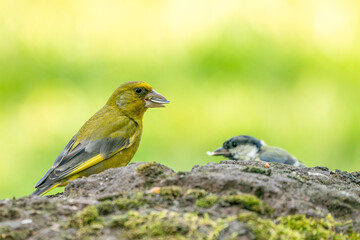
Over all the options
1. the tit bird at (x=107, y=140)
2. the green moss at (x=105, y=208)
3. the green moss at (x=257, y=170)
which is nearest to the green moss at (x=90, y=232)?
the green moss at (x=105, y=208)

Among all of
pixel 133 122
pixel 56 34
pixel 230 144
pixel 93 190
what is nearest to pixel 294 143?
pixel 230 144

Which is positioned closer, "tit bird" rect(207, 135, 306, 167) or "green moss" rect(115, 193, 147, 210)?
"green moss" rect(115, 193, 147, 210)

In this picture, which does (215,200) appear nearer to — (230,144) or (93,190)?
(93,190)

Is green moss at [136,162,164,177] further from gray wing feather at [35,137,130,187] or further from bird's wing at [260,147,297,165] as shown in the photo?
bird's wing at [260,147,297,165]

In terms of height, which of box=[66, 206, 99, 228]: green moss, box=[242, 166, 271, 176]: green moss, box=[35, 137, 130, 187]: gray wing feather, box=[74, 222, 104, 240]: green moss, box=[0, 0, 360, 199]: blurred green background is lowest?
box=[74, 222, 104, 240]: green moss

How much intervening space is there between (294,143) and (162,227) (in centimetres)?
498

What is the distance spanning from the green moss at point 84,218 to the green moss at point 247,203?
0.55 metres

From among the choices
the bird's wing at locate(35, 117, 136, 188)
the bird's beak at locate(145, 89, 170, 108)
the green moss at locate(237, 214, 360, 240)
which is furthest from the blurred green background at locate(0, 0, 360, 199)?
the green moss at locate(237, 214, 360, 240)

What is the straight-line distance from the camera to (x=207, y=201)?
3.07 m

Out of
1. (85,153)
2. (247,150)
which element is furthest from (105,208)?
(247,150)

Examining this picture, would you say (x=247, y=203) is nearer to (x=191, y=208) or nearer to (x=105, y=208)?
(x=191, y=208)

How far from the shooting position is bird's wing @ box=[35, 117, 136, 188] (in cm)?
497

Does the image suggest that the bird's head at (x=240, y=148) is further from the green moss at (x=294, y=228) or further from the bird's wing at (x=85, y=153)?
the green moss at (x=294, y=228)

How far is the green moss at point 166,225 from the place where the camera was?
2.76 meters
